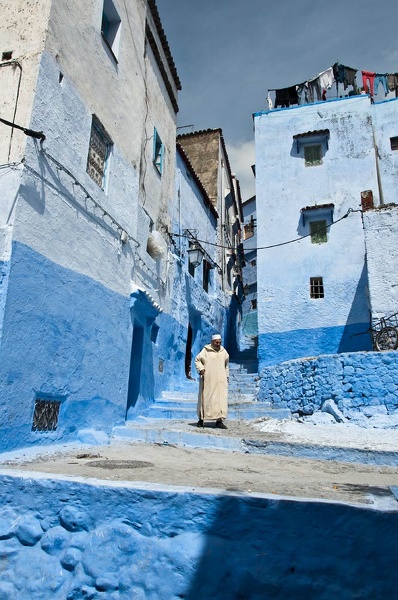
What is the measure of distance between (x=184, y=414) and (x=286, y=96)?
14.7 metres

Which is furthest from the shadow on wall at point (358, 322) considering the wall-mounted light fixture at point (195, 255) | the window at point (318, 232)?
the wall-mounted light fixture at point (195, 255)

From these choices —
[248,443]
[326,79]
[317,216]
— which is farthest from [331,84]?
[248,443]

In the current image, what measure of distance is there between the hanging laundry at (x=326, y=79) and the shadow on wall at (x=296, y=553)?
18.5 meters

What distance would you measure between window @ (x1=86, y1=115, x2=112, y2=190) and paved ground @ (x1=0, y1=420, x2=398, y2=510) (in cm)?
439

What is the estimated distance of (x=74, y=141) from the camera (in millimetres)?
6559

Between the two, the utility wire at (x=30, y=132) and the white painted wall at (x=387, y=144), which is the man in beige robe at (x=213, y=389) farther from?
the white painted wall at (x=387, y=144)

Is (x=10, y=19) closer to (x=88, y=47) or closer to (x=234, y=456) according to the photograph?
(x=88, y=47)

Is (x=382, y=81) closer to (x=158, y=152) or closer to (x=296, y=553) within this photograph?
(x=158, y=152)

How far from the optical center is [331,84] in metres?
17.8

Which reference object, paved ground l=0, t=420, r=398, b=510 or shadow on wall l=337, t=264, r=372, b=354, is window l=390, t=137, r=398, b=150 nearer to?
shadow on wall l=337, t=264, r=372, b=354

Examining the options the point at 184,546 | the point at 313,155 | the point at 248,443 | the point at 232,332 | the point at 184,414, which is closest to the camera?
the point at 184,546

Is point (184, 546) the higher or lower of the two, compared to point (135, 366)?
lower

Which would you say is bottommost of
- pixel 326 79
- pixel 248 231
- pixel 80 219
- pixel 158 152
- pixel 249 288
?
pixel 80 219

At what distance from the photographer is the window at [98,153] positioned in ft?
23.9
